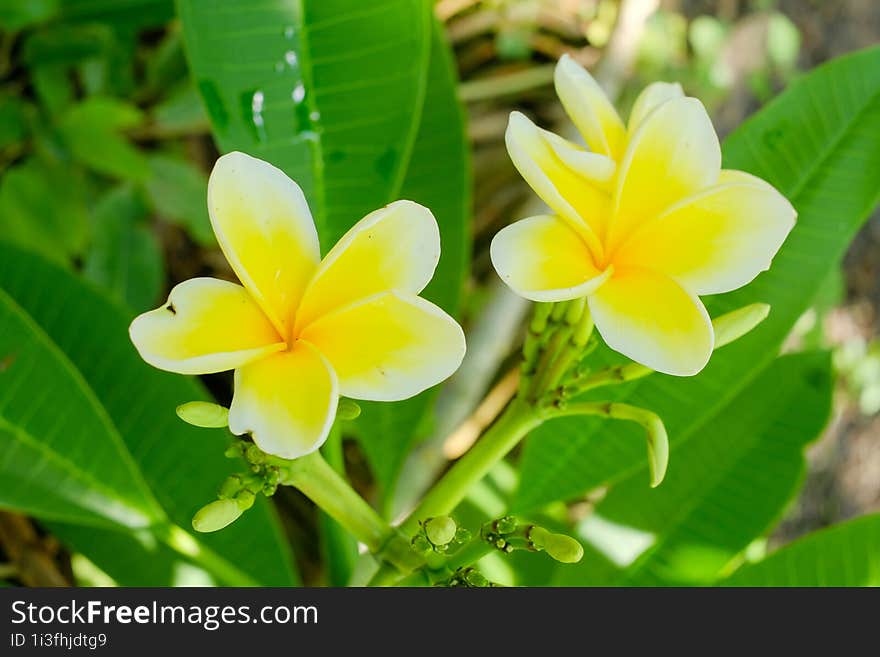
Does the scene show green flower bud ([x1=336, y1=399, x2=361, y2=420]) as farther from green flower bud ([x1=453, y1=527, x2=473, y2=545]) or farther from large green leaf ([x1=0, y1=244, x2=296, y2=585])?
large green leaf ([x1=0, y1=244, x2=296, y2=585])

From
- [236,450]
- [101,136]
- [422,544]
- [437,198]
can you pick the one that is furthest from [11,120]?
[422,544]

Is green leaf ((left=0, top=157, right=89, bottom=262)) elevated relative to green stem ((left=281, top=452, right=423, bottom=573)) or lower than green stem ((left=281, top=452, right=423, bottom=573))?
elevated

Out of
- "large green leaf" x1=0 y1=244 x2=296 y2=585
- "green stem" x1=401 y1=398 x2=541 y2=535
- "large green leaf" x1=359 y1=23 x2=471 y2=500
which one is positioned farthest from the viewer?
"large green leaf" x1=359 y1=23 x2=471 y2=500

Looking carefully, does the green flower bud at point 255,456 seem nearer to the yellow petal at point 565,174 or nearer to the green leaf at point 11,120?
the yellow petal at point 565,174

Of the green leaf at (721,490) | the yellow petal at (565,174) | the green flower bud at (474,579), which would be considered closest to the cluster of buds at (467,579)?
the green flower bud at (474,579)

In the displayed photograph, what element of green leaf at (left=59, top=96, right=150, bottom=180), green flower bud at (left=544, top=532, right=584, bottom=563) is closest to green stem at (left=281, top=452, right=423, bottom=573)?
green flower bud at (left=544, top=532, right=584, bottom=563)

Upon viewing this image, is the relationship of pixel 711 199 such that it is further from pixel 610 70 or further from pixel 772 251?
pixel 610 70

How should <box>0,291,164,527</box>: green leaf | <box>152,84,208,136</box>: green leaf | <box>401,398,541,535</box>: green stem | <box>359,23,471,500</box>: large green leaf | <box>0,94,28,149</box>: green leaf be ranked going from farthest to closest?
<box>152,84,208,136</box>: green leaf, <box>0,94,28,149</box>: green leaf, <box>359,23,471,500</box>: large green leaf, <box>0,291,164,527</box>: green leaf, <box>401,398,541,535</box>: green stem

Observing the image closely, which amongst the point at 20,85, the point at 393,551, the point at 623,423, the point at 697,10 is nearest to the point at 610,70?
the point at 697,10
